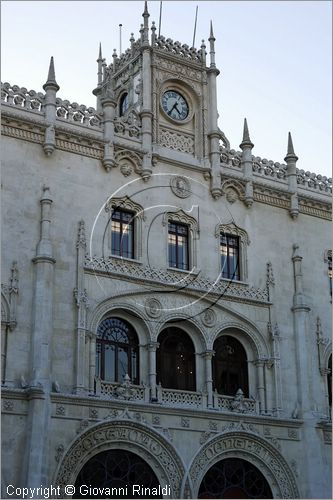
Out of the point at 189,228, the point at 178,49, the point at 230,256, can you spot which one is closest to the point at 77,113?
the point at 189,228

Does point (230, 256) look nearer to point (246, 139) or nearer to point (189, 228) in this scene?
point (189, 228)

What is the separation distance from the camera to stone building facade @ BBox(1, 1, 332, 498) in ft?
88.9

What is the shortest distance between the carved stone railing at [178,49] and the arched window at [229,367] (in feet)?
37.5

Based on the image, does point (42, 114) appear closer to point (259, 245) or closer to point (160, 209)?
point (160, 209)

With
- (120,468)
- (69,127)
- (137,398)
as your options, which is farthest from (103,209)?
(120,468)

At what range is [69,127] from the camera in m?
30.2

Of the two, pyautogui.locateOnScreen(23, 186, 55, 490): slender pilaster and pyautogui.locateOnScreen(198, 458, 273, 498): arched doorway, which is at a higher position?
pyautogui.locateOnScreen(23, 186, 55, 490): slender pilaster

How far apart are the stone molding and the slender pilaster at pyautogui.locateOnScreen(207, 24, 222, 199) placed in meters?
9.07

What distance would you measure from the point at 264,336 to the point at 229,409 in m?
3.30

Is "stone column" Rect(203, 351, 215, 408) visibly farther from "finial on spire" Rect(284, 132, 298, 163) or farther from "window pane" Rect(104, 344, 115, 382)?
"finial on spire" Rect(284, 132, 298, 163)

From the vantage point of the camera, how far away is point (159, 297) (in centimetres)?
3011

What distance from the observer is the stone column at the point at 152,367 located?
1127 inches

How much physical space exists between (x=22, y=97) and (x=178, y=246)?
7.73 m

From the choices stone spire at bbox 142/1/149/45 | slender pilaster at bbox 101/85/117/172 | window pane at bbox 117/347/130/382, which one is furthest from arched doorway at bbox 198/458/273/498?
stone spire at bbox 142/1/149/45
